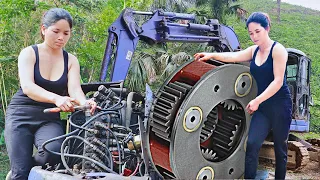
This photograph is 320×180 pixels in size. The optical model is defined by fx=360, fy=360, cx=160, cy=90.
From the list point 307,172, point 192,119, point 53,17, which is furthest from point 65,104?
point 307,172

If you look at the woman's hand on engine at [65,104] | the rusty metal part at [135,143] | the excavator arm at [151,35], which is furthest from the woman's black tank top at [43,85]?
the excavator arm at [151,35]

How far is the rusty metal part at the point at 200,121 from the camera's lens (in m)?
1.99

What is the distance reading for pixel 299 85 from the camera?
24.8 feet

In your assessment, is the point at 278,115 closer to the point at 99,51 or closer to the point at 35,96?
the point at 35,96

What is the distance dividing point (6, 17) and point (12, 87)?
1.89 m

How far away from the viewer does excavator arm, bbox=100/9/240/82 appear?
540cm

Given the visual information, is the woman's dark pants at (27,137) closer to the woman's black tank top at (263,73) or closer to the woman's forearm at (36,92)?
the woman's forearm at (36,92)

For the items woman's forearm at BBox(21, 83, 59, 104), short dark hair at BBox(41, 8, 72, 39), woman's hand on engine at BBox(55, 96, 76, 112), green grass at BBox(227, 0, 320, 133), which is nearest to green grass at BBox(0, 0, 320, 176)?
green grass at BBox(227, 0, 320, 133)

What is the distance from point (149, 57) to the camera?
37.5 ft

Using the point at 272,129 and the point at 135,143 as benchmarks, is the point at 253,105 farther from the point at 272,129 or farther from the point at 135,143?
the point at 135,143

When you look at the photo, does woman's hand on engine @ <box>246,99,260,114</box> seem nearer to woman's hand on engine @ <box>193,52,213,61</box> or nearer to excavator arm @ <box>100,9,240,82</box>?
woman's hand on engine @ <box>193,52,213,61</box>

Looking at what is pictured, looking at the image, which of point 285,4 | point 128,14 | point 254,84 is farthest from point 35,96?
point 285,4

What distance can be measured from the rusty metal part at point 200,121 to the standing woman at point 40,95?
1.85ft

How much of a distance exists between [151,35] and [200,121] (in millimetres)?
3859
